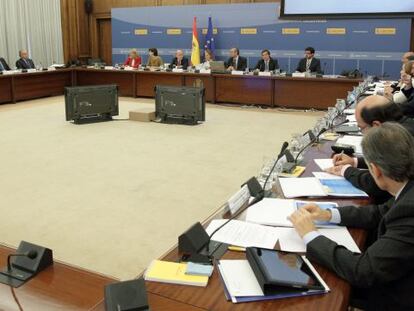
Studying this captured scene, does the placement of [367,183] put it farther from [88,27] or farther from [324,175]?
[88,27]

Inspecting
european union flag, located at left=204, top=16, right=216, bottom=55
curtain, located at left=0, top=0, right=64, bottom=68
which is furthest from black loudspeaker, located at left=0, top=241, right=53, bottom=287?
curtain, located at left=0, top=0, right=64, bottom=68

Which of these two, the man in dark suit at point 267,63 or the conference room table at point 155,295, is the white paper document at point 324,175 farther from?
the man in dark suit at point 267,63

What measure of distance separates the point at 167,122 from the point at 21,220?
13.6 ft

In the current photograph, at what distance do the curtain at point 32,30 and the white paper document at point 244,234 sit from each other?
11000mm

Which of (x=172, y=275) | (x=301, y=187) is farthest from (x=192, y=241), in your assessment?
(x=301, y=187)

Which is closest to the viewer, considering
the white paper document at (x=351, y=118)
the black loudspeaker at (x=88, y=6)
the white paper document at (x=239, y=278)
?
the white paper document at (x=239, y=278)

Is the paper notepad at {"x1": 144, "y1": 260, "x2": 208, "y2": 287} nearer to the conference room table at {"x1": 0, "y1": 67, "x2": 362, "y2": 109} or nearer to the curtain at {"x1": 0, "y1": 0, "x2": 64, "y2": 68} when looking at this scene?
the conference room table at {"x1": 0, "y1": 67, "x2": 362, "y2": 109}

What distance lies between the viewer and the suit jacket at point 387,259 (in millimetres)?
1320

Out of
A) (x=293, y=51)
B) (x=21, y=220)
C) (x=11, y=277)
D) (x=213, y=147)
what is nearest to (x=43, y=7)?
A: (x=293, y=51)

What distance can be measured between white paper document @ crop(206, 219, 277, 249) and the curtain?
11000mm

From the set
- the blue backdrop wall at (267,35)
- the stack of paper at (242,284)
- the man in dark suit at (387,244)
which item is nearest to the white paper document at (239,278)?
the stack of paper at (242,284)

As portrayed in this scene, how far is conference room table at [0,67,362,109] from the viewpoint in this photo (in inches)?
337

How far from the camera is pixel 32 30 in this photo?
1191 centimetres

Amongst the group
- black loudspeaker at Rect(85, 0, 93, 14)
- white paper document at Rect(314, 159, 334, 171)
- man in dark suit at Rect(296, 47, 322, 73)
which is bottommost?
white paper document at Rect(314, 159, 334, 171)
